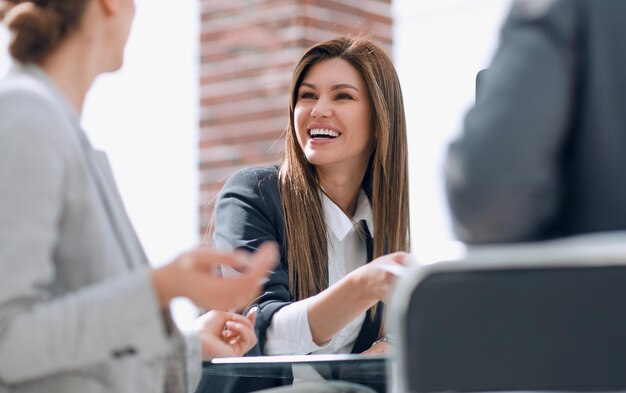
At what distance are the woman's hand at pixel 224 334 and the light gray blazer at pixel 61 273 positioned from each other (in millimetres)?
351

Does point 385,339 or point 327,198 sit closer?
point 385,339

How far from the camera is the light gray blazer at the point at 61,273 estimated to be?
120 cm

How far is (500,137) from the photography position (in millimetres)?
1213

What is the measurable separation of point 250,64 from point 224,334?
580 centimetres

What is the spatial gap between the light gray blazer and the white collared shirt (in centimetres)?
87

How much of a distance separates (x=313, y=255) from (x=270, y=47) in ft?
15.9

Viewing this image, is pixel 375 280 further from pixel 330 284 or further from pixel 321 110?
A: pixel 321 110

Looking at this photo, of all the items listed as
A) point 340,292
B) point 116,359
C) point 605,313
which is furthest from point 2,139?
point 340,292

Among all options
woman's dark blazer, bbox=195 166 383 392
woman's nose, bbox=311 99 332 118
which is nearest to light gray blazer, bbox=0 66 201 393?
woman's dark blazer, bbox=195 166 383 392

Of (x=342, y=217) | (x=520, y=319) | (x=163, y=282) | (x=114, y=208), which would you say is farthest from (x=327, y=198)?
(x=520, y=319)

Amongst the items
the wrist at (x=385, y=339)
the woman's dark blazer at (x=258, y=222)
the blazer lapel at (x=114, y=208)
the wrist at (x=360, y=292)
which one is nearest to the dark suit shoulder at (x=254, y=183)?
the woman's dark blazer at (x=258, y=222)

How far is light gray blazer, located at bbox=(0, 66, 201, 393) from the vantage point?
1.20 meters

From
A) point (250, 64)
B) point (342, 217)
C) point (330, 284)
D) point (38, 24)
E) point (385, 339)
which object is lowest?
point (385, 339)

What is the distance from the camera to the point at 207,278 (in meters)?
1.21
